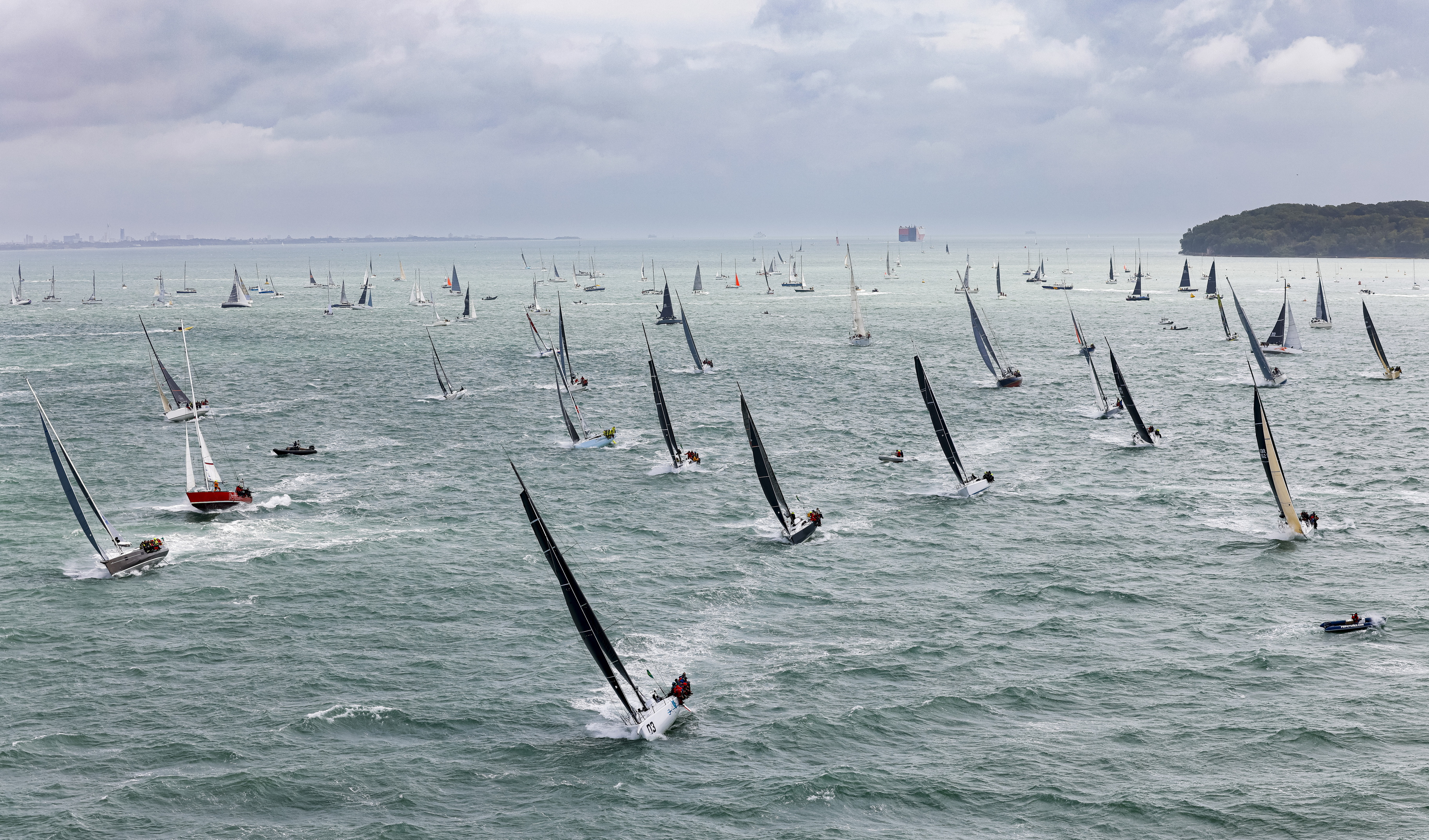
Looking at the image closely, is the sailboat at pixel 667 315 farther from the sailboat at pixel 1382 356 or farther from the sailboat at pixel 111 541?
the sailboat at pixel 111 541

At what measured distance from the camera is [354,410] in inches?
4090

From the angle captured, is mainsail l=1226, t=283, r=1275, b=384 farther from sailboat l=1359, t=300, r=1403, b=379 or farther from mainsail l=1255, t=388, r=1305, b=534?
mainsail l=1255, t=388, r=1305, b=534

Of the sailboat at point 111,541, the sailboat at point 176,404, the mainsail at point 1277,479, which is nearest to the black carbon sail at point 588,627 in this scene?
the sailboat at point 111,541

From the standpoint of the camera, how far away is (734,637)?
47.8 meters

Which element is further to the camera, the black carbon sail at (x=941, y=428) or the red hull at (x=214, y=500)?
the black carbon sail at (x=941, y=428)

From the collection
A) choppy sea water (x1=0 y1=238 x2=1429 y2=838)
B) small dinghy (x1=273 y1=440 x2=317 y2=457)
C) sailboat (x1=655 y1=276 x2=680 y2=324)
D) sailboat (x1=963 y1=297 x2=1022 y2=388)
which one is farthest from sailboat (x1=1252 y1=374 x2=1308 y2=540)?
sailboat (x1=655 y1=276 x2=680 y2=324)

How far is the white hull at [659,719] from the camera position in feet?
128

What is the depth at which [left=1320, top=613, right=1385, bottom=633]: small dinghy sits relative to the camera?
46.7 metres

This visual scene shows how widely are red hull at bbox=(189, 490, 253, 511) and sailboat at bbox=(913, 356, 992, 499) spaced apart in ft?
141

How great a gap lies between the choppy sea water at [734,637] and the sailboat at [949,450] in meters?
1.02

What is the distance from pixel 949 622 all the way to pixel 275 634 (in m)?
30.0

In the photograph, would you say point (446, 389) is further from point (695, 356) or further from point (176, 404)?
point (695, 356)

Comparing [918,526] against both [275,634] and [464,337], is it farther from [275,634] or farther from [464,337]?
[464,337]

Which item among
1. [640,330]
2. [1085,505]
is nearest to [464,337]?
[640,330]
